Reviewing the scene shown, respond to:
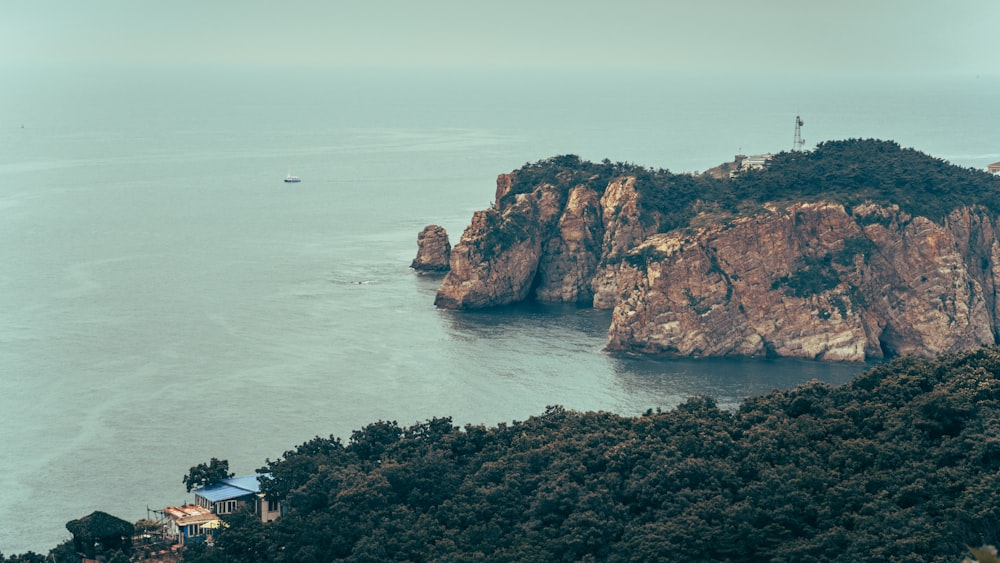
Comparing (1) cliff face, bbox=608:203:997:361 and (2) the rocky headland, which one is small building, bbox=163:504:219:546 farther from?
(2) the rocky headland

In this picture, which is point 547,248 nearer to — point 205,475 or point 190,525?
point 205,475

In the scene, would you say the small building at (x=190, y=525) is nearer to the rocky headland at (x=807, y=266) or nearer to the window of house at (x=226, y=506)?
the window of house at (x=226, y=506)

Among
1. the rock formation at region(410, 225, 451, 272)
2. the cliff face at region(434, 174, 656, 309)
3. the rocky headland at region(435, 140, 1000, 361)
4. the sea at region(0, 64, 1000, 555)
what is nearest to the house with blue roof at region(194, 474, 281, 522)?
the sea at region(0, 64, 1000, 555)


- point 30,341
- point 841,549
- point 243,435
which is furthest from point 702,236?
point 841,549

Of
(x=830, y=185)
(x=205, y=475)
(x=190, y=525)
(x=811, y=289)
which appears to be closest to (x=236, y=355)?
(x=205, y=475)

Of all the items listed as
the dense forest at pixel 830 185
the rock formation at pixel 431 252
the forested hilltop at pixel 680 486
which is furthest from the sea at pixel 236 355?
Result: the forested hilltop at pixel 680 486

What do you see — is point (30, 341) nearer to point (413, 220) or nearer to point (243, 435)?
point (243, 435)
